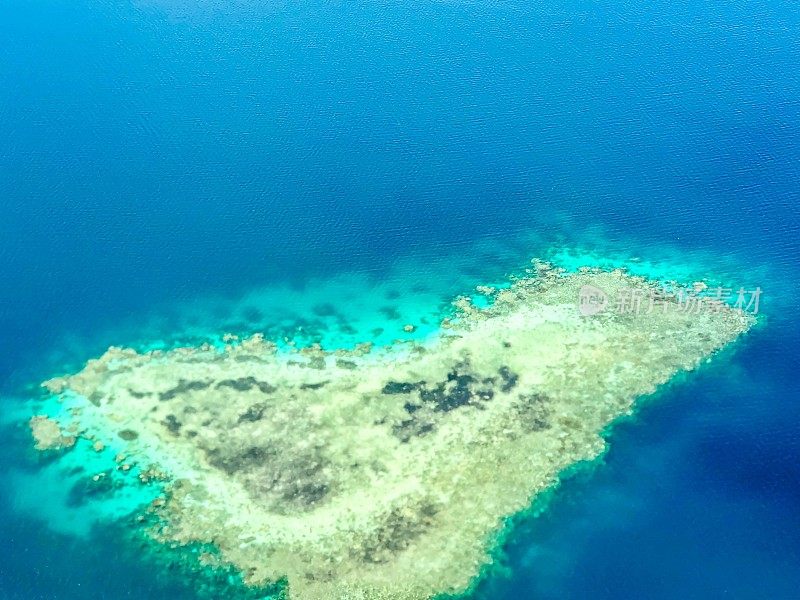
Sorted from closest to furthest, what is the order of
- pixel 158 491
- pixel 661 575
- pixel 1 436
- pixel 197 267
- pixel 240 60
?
pixel 661 575 < pixel 158 491 < pixel 1 436 < pixel 197 267 < pixel 240 60

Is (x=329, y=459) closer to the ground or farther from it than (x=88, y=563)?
farther from it

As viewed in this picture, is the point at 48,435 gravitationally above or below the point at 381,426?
below

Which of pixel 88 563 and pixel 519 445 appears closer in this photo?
pixel 88 563

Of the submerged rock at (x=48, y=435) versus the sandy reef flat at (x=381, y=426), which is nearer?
the sandy reef flat at (x=381, y=426)

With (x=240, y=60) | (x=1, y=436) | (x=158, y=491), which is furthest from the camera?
(x=240, y=60)

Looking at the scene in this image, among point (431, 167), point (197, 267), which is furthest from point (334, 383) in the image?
point (431, 167)

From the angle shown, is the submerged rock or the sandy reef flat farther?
the submerged rock

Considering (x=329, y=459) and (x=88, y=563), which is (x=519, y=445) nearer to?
(x=329, y=459)

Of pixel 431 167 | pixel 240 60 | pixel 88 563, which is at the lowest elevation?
pixel 88 563
